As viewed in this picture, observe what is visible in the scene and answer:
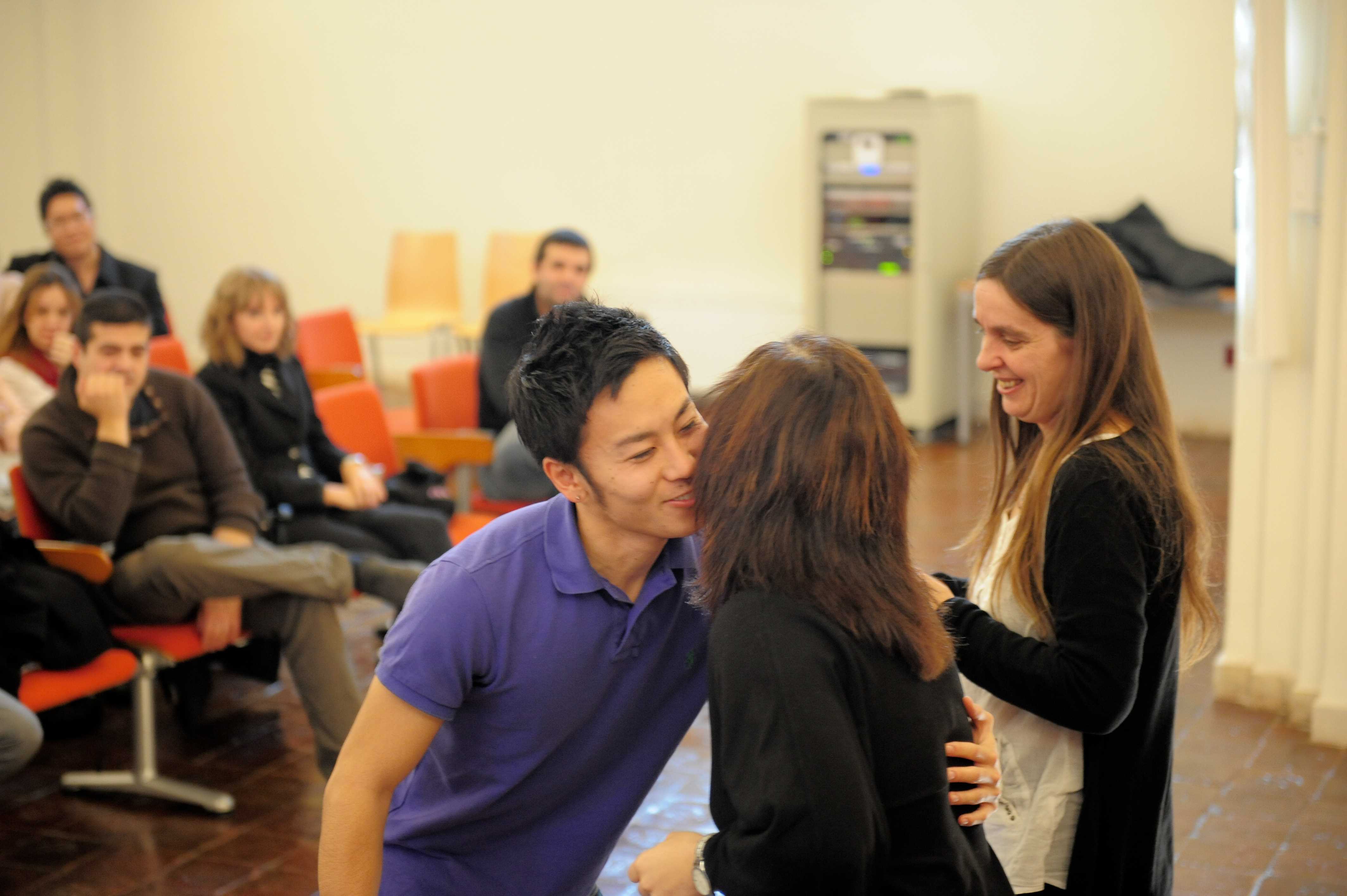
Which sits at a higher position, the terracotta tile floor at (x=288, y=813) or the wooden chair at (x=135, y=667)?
the wooden chair at (x=135, y=667)

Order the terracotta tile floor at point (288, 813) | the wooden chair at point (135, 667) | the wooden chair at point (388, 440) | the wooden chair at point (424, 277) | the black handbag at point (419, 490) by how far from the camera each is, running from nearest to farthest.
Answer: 1. the terracotta tile floor at point (288, 813)
2. the wooden chair at point (135, 667)
3. the black handbag at point (419, 490)
4. the wooden chair at point (388, 440)
5. the wooden chair at point (424, 277)

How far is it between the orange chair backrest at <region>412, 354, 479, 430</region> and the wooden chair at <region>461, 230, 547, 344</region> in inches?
142

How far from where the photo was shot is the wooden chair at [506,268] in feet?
28.3

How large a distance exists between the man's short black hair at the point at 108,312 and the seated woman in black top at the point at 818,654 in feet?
8.57

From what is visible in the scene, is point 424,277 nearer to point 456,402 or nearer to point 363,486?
point 456,402

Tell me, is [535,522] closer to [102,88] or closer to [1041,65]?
[1041,65]

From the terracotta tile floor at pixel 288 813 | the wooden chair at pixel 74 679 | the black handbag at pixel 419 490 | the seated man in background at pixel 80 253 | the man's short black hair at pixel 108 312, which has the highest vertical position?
the seated man in background at pixel 80 253

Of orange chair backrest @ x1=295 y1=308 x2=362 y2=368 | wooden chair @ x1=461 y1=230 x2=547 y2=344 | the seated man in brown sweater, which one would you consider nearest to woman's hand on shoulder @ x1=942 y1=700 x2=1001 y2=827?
the seated man in brown sweater

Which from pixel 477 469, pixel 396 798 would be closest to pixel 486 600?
pixel 396 798

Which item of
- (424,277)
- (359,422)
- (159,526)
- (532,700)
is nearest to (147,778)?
(159,526)

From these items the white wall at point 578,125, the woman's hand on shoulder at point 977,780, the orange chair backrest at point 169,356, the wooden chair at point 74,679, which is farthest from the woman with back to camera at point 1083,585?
the white wall at point 578,125

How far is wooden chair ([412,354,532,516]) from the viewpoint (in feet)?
15.3

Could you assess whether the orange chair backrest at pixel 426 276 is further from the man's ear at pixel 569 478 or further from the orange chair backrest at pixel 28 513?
the man's ear at pixel 569 478

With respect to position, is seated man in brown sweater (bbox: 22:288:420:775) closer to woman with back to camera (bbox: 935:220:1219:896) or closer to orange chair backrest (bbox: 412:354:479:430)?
orange chair backrest (bbox: 412:354:479:430)
